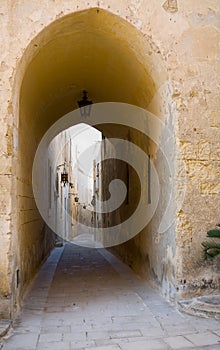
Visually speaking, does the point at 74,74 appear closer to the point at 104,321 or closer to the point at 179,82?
the point at 179,82

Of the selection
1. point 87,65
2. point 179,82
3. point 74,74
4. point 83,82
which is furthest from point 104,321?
point 83,82

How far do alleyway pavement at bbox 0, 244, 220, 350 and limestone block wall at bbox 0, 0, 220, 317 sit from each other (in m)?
0.59

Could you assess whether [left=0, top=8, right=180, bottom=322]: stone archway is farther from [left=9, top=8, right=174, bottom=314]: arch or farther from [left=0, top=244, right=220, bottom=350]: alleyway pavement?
[left=0, top=244, right=220, bottom=350]: alleyway pavement

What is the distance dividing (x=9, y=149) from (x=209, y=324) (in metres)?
2.85

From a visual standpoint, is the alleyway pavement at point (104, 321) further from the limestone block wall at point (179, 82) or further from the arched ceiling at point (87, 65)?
the arched ceiling at point (87, 65)

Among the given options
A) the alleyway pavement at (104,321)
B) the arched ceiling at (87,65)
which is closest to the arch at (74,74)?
the arched ceiling at (87,65)

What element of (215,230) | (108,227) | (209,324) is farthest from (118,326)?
(108,227)

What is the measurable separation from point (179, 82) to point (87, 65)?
2.31 m

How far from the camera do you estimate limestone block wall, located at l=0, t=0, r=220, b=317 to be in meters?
4.32

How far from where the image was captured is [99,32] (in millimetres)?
5211

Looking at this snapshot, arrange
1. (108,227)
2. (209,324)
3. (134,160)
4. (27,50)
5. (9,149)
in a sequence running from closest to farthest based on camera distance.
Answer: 1. (209,324)
2. (9,149)
3. (27,50)
4. (134,160)
5. (108,227)

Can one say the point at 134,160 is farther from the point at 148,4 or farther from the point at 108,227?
the point at 108,227

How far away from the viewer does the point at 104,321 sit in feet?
13.0

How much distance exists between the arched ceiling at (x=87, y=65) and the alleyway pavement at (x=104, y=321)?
2.70 meters
